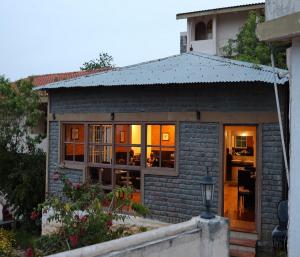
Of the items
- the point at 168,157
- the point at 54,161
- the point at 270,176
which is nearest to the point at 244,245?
the point at 270,176

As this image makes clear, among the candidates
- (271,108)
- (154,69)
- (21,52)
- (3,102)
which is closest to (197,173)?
(271,108)

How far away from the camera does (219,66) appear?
10664 millimetres

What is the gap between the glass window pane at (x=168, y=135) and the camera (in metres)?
10.6

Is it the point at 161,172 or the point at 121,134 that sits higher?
the point at 121,134

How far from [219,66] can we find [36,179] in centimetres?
763

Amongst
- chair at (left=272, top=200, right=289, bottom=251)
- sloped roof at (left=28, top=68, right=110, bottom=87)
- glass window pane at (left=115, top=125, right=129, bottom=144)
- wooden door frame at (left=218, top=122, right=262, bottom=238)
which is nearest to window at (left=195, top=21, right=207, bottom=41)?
sloped roof at (left=28, top=68, right=110, bottom=87)

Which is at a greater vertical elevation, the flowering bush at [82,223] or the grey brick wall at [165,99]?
A: the grey brick wall at [165,99]

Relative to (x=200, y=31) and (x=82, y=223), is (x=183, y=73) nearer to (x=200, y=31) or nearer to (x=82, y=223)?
(x=82, y=223)

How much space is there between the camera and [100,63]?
42.1m

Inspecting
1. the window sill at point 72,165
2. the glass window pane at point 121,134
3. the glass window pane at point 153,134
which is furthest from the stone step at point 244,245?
the window sill at point 72,165

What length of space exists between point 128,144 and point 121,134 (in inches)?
14.1

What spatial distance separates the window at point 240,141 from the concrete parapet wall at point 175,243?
1098 centimetres

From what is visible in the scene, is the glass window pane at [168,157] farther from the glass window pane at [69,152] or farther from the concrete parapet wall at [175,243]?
the concrete parapet wall at [175,243]

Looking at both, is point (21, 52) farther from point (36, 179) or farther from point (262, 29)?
point (262, 29)
